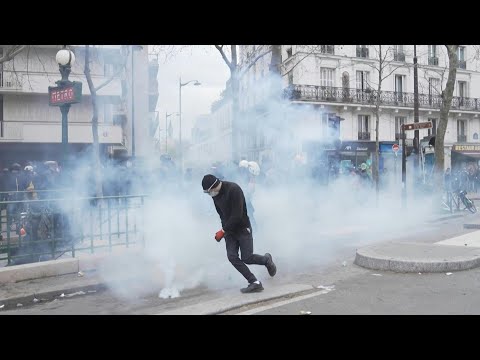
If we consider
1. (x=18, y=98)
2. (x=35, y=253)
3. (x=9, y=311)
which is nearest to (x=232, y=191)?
(x=9, y=311)

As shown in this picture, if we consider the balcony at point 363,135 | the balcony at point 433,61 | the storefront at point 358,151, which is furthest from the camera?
the balcony at point 433,61

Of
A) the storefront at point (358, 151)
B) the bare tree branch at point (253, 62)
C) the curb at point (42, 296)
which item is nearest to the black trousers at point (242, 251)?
the curb at point (42, 296)

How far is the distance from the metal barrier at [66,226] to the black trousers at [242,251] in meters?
2.46

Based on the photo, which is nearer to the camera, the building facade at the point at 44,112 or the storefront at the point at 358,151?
the building facade at the point at 44,112

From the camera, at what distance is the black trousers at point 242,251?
5.28 metres

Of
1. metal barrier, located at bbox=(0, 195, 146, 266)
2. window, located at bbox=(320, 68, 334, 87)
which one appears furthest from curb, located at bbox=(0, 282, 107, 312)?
window, located at bbox=(320, 68, 334, 87)

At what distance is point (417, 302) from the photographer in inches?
192

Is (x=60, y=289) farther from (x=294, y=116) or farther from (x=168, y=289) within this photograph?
(x=294, y=116)

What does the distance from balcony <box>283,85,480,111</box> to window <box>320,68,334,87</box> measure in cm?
54

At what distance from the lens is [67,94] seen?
7.82 meters

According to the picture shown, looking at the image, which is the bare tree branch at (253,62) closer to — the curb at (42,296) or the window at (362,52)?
the curb at (42,296)

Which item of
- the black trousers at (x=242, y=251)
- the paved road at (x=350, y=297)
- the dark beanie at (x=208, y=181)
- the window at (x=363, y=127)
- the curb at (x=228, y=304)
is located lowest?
the paved road at (x=350, y=297)

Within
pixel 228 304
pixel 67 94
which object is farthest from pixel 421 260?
pixel 67 94

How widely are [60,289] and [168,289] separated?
1315 millimetres
